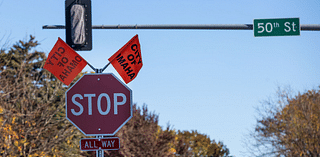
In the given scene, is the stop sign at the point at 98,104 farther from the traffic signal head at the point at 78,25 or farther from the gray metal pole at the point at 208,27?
the gray metal pole at the point at 208,27

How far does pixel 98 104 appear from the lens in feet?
23.8

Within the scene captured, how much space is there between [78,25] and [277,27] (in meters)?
4.61

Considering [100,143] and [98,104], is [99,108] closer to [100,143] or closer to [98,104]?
[98,104]

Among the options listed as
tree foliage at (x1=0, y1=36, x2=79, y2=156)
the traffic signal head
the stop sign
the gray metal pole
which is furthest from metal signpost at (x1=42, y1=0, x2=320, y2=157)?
tree foliage at (x1=0, y1=36, x2=79, y2=156)

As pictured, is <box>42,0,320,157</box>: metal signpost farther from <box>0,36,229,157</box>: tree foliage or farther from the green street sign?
<box>0,36,229,157</box>: tree foliage

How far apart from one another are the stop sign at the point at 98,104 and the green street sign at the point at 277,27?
13.4ft

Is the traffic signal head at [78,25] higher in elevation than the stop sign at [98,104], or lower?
higher

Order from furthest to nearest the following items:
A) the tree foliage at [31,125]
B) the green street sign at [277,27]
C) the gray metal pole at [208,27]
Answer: the tree foliage at [31,125]
the green street sign at [277,27]
the gray metal pole at [208,27]

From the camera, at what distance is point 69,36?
834 centimetres

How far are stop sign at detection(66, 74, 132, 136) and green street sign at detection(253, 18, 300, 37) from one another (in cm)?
407

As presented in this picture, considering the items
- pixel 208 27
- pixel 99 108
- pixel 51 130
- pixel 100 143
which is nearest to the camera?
pixel 100 143

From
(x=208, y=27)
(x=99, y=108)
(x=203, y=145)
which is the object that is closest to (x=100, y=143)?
(x=99, y=108)

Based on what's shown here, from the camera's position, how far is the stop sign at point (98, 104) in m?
7.16

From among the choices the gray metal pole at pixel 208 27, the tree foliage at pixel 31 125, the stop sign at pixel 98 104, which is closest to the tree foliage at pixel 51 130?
the tree foliage at pixel 31 125
